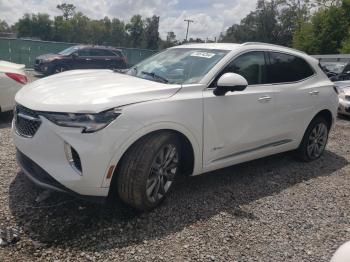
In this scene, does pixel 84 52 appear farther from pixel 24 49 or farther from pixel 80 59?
pixel 24 49

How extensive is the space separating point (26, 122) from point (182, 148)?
147cm

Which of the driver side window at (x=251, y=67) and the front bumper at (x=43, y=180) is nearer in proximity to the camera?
the front bumper at (x=43, y=180)

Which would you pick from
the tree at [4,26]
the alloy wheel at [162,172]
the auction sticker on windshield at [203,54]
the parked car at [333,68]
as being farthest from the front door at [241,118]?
the tree at [4,26]

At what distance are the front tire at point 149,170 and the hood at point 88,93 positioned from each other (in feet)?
1.30

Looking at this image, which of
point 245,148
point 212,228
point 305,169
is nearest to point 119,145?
point 212,228

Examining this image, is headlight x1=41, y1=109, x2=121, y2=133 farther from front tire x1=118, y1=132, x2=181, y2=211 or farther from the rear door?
the rear door

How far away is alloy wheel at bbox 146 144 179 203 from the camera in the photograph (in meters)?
3.31

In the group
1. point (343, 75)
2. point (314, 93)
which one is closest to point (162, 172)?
point (314, 93)

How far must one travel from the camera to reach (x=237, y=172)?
474cm

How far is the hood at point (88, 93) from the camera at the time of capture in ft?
9.72

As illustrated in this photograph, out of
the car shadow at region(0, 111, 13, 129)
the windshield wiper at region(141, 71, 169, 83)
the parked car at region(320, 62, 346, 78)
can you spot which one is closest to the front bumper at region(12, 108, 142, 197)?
the windshield wiper at region(141, 71, 169, 83)

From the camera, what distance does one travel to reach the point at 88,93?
3158 millimetres

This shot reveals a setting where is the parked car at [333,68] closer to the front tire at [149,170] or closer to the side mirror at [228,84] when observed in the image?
the side mirror at [228,84]

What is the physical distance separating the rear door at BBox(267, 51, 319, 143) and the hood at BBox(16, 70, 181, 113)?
5.32 feet
